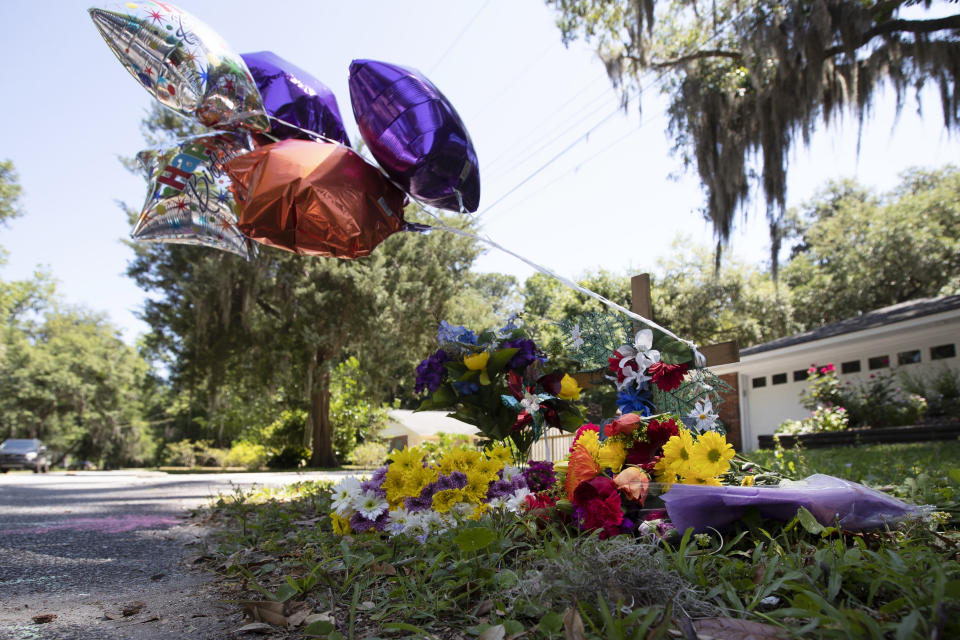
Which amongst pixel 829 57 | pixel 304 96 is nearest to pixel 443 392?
pixel 304 96

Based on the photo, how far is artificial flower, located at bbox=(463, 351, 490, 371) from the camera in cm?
286

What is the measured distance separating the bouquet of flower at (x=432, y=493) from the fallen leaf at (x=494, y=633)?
0.77 metres

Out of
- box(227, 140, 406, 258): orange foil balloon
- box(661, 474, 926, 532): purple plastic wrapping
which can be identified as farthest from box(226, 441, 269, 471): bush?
box(661, 474, 926, 532): purple plastic wrapping

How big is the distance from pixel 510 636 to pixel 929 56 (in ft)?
30.7

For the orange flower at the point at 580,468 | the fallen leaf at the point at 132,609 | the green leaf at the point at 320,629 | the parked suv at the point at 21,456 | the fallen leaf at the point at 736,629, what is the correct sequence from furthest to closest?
the parked suv at the point at 21,456, the orange flower at the point at 580,468, the fallen leaf at the point at 132,609, the green leaf at the point at 320,629, the fallen leaf at the point at 736,629

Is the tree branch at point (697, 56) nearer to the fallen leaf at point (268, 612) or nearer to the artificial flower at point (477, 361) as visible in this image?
the artificial flower at point (477, 361)

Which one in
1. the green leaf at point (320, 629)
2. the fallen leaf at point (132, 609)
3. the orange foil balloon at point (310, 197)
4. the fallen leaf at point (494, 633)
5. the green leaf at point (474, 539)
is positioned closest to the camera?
the fallen leaf at point (494, 633)

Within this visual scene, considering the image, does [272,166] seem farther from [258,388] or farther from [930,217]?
[930,217]

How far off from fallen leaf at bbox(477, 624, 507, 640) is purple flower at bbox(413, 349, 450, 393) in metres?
1.90

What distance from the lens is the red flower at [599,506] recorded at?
1742mm

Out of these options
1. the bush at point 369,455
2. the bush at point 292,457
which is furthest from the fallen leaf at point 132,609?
the bush at point 292,457

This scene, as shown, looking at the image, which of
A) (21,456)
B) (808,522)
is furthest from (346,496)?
(21,456)

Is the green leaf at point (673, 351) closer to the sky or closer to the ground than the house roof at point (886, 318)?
closer to the ground

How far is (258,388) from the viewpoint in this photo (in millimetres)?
Answer: 14211
